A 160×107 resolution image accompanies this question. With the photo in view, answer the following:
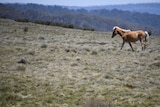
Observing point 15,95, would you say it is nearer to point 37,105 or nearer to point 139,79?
point 37,105

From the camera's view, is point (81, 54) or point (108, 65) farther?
point (81, 54)

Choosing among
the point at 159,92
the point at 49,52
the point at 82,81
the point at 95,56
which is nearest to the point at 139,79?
the point at 159,92

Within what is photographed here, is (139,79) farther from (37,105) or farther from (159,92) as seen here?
(37,105)

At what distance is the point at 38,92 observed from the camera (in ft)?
31.8

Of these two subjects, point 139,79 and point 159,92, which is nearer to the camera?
point 159,92

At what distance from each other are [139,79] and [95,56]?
675 cm

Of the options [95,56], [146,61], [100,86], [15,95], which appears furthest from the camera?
[95,56]

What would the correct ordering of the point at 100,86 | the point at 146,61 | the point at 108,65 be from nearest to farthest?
the point at 100,86 → the point at 108,65 → the point at 146,61

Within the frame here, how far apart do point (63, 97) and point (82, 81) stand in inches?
86.1

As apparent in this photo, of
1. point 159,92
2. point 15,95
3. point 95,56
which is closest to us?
point 15,95

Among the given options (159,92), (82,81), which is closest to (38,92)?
(82,81)

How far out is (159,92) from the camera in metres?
9.87

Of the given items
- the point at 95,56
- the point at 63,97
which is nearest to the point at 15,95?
the point at 63,97

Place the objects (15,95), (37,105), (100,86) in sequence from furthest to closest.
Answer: (100,86)
(15,95)
(37,105)
